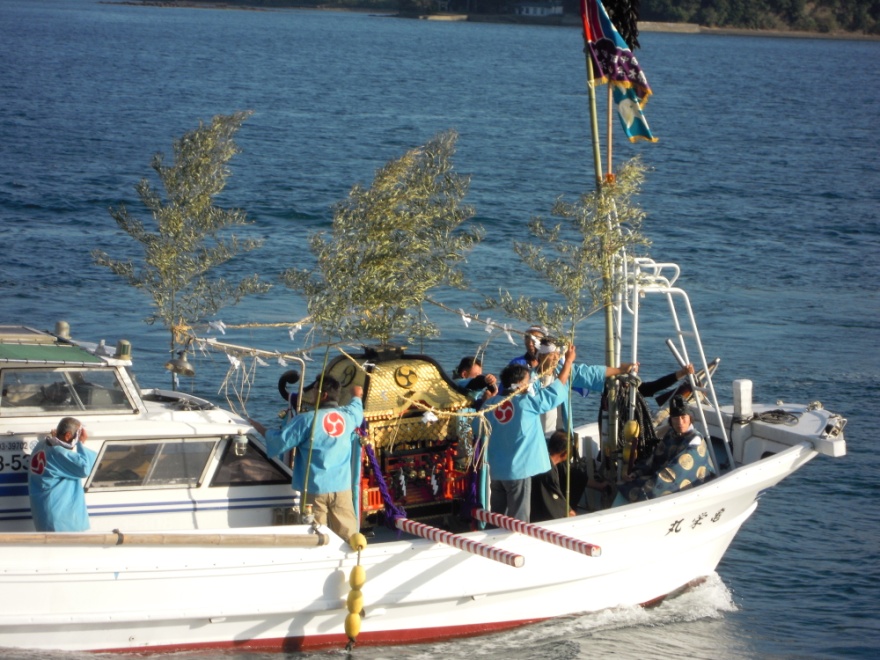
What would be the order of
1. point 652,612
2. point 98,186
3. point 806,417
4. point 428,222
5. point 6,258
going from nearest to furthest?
point 428,222
point 652,612
point 806,417
point 6,258
point 98,186

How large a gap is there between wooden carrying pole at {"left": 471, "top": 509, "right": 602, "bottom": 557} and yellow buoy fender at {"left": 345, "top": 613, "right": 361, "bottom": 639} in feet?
4.60

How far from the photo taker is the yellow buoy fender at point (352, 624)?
10.3 meters

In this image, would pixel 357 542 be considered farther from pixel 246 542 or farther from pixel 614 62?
pixel 614 62

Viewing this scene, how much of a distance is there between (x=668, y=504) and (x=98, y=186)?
3138 cm

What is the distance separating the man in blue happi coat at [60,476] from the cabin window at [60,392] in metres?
0.44

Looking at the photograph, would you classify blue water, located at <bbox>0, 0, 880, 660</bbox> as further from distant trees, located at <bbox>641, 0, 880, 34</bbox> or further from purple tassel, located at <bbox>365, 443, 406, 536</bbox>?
distant trees, located at <bbox>641, 0, 880, 34</bbox>

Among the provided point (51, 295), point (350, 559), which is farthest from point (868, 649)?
point (51, 295)

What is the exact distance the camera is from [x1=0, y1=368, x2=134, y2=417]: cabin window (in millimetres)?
10016

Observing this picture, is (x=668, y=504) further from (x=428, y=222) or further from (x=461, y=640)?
(x=428, y=222)

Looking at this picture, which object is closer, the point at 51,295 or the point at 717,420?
the point at 717,420

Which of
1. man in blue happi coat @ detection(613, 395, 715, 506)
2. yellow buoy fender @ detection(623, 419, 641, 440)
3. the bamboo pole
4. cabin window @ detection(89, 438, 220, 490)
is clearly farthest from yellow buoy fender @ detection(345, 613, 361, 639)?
the bamboo pole

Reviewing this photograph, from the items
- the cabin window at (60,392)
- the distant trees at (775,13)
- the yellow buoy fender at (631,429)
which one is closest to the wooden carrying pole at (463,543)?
the yellow buoy fender at (631,429)

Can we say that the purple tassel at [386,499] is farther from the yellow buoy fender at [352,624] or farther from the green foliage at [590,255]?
the green foliage at [590,255]

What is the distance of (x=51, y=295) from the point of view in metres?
25.2
